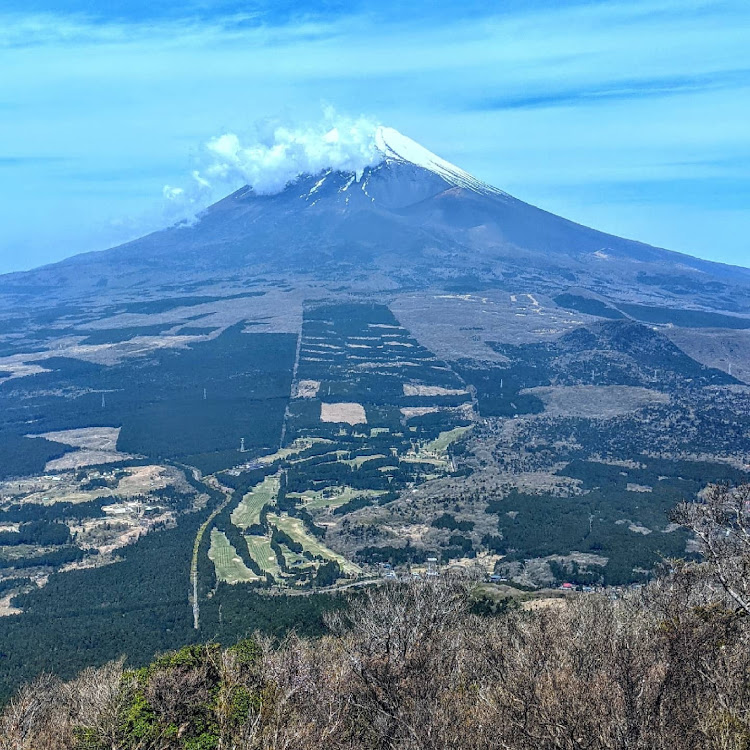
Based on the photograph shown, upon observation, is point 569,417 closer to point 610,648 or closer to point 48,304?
point 610,648

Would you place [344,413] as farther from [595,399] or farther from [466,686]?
[466,686]

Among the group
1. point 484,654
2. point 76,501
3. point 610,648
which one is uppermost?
point 610,648

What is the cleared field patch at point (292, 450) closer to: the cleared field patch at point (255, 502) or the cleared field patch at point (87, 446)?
the cleared field patch at point (255, 502)

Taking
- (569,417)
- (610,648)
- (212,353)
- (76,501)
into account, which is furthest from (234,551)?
(212,353)

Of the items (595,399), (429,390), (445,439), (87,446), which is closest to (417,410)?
(429,390)

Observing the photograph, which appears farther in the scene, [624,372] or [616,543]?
[624,372]

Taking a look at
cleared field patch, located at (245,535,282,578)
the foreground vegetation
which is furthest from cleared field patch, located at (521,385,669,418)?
the foreground vegetation
